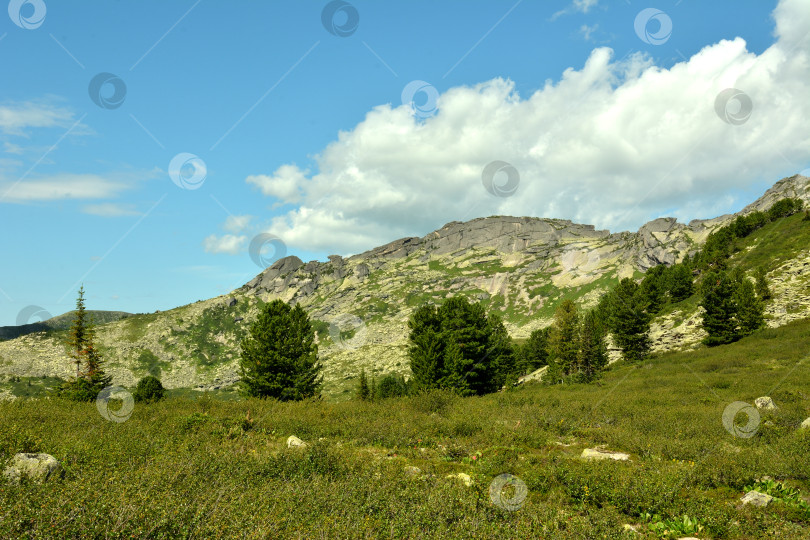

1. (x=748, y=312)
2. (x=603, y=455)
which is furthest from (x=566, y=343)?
(x=603, y=455)

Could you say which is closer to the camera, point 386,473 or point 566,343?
point 386,473

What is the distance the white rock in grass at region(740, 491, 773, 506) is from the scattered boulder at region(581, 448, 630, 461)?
3.64m

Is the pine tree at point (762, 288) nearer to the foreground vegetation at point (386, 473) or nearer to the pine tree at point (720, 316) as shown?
the pine tree at point (720, 316)

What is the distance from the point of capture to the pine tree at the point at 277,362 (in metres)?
29.5

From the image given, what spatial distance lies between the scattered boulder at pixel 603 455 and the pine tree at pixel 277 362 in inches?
812

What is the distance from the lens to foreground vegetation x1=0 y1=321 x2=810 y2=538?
19.2 feet

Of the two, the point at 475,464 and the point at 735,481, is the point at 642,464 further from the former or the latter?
the point at 475,464

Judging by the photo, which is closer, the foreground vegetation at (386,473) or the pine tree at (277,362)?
the foreground vegetation at (386,473)

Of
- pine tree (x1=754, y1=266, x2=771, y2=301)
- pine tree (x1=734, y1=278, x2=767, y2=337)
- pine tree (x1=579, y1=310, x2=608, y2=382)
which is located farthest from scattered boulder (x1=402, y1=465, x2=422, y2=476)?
pine tree (x1=754, y1=266, x2=771, y2=301)

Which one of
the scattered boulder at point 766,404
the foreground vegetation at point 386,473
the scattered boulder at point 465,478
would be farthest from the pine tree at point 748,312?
the scattered boulder at point 465,478

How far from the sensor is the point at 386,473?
A: 29.1ft

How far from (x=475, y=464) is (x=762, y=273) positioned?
65.3 meters

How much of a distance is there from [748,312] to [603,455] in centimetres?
4672

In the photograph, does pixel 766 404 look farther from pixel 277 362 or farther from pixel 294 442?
pixel 277 362
